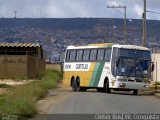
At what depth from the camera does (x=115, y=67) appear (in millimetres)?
38469

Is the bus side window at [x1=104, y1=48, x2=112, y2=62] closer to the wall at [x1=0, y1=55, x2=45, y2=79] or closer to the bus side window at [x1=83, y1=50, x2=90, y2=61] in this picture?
the bus side window at [x1=83, y1=50, x2=90, y2=61]

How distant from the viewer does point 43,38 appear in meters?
155

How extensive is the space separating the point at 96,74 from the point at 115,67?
314 cm

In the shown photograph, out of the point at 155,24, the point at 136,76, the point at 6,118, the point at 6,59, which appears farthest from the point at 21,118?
the point at 155,24

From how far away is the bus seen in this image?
38.3 metres

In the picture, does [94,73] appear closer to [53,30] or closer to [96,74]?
[96,74]

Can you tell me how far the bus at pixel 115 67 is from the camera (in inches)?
1507

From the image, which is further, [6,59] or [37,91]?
[6,59]

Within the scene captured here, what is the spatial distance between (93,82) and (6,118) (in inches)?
948

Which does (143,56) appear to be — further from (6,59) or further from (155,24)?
(155,24)

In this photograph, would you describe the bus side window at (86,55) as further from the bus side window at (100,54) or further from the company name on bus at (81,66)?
the bus side window at (100,54)

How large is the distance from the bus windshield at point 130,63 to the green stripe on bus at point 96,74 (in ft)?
6.94

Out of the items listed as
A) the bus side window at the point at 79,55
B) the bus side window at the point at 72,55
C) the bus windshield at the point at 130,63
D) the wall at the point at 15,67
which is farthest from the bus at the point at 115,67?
the wall at the point at 15,67

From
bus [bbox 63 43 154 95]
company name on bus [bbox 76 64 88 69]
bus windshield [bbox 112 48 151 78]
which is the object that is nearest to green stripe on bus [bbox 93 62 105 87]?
bus [bbox 63 43 154 95]
